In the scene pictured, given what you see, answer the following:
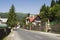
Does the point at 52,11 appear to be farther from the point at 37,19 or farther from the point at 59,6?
the point at 37,19

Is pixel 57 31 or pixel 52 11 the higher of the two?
pixel 52 11

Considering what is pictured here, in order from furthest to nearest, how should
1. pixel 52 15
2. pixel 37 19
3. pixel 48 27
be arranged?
1. pixel 37 19
2. pixel 52 15
3. pixel 48 27

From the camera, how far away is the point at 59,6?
223 feet

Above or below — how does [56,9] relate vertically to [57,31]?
above

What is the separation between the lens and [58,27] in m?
54.5

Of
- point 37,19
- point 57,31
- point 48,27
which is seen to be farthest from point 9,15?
point 57,31

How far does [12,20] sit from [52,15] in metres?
72.5

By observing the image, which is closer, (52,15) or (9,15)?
(52,15)

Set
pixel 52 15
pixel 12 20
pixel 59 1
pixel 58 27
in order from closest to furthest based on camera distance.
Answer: pixel 58 27 → pixel 59 1 → pixel 52 15 → pixel 12 20

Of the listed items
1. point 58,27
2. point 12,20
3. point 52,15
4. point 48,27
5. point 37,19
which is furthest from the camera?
point 12,20

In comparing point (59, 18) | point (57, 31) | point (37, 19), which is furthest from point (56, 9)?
point (37, 19)

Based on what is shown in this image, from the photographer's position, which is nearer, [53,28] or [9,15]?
[53,28]

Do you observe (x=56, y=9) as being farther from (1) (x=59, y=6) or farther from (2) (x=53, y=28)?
(2) (x=53, y=28)

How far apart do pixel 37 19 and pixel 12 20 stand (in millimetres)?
23695
